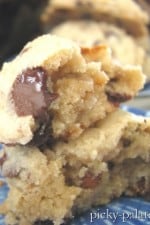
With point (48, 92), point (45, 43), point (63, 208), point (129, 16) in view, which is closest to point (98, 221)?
point (63, 208)

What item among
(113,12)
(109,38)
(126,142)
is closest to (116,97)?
(126,142)

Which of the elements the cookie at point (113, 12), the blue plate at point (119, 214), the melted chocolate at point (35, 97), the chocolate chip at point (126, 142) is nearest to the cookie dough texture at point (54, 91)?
the melted chocolate at point (35, 97)

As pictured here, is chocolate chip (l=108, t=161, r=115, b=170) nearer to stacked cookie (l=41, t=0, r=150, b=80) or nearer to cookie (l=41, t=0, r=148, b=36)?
stacked cookie (l=41, t=0, r=150, b=80)

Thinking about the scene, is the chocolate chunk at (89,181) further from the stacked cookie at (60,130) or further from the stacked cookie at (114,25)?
the stacked cookie at (114,25)

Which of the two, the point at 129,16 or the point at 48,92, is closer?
the point at 48,92

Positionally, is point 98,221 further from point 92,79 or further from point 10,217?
point 92,79

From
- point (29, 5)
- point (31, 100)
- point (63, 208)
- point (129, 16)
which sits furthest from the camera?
point (29, 5)

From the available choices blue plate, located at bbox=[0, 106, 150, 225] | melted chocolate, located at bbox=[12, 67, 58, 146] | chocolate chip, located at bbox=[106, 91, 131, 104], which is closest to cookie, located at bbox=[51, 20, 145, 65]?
chocolate chip, located at bbox=[106, 91, 131, 104]
